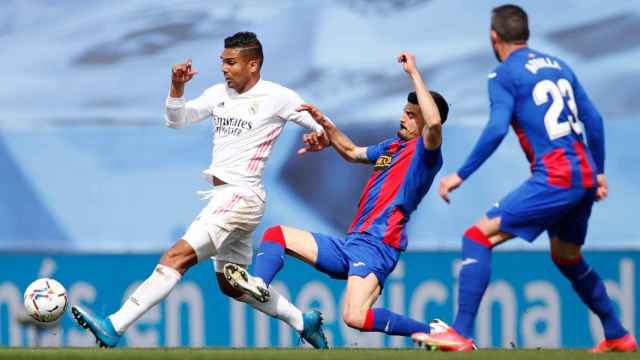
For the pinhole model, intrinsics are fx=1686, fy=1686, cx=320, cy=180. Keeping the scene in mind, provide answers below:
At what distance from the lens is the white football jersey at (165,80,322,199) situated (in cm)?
998

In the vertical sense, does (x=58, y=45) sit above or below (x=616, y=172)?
above

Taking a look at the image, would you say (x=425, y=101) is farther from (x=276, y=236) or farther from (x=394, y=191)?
(x=276, y=236)

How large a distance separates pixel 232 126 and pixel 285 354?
174 centimetres

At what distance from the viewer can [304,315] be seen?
1030 cm

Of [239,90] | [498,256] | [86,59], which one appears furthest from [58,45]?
[239,90]

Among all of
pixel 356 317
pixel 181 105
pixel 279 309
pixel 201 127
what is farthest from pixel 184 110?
pixel 201 127

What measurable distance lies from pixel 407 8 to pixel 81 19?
10.1 ft

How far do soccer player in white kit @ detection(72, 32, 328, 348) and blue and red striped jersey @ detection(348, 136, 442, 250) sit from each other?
1.36 feet

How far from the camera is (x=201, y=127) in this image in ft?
49.5

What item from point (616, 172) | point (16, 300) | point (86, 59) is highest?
point (86, 59)

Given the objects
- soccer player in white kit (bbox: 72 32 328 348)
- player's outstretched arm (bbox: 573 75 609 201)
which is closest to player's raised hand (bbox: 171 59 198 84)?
soccer player in white kit (bbox: 72 32 328 348)

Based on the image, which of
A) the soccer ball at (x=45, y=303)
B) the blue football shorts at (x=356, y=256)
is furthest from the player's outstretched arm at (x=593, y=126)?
the soccer ball at (x=45, y=303)

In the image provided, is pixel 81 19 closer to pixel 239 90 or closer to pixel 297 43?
pixel 297 43

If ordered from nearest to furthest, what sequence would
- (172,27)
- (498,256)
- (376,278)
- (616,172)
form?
(376,278) → (498,256) → (616,172) → (172,27)
